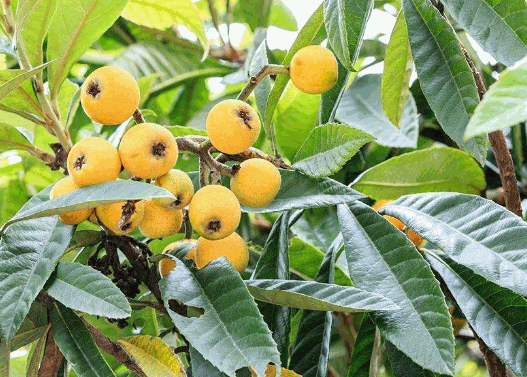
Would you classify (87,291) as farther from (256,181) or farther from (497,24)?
(497,24)

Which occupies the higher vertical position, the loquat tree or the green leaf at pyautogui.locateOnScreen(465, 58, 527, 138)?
the green leaf at pyautogui.locateOnScreen(465, 58, 527, 138)

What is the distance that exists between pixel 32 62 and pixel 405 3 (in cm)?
44

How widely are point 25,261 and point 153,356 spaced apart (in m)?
0.19

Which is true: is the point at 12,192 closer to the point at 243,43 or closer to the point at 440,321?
the point at 243,43

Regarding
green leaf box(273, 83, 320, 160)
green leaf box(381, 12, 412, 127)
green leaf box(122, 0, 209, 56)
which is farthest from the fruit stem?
green leaf box(273, 83, 320, 160)

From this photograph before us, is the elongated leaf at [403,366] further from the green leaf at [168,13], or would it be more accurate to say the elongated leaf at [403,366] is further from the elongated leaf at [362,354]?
the green leaf at [168,13]

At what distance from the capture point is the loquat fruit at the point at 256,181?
84cm

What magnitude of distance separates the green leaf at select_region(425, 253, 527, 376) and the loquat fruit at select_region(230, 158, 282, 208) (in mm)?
249

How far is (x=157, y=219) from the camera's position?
2.77 ft

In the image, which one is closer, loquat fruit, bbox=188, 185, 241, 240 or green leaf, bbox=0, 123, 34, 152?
loquat fruit, bbox=188, 185, 241, 240

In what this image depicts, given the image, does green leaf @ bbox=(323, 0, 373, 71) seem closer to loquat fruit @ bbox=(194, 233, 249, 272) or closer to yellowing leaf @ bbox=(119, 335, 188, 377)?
loquat fruit @ bbox=(194, 233, 249, 272)

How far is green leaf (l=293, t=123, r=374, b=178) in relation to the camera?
2.79ft

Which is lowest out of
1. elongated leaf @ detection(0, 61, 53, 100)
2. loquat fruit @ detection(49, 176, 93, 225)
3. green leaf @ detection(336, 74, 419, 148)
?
green leaf @ detection(336, 74, 419, 148)

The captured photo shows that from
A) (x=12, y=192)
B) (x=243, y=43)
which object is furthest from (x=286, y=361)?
(x=243, y=43)
